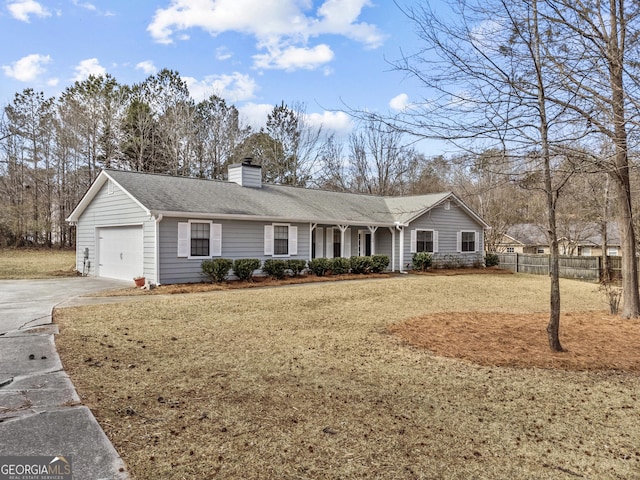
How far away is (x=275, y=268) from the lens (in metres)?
15.4

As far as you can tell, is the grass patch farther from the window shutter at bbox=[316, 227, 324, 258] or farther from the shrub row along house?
the window shutter at bbox=[316, 227, 324, 258]

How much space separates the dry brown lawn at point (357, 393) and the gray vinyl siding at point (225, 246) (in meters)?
4.71

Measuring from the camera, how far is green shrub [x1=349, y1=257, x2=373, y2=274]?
58.9 feet

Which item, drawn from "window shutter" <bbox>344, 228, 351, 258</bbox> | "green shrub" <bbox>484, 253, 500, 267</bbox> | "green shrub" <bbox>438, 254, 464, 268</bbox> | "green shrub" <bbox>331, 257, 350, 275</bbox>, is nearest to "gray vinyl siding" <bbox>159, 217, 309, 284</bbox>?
"green shrub" <bbox>331, 257, 350, 275</bbox>

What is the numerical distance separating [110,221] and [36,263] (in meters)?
8.79

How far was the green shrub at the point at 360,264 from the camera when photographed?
1795cm

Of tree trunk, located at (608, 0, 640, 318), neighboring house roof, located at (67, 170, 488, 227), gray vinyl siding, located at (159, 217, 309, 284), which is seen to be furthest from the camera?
neighboring house roof, located at (67, 170, 488, 227)

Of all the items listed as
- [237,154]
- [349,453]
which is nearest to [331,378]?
[349,453]

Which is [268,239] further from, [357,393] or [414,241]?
[357,393]

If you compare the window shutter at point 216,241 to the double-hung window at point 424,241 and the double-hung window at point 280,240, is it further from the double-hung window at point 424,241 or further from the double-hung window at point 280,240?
the double-hung window at point 424,241

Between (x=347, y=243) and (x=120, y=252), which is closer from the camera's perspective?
(x=120, y=252)


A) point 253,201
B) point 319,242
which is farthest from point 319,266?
point 253,201

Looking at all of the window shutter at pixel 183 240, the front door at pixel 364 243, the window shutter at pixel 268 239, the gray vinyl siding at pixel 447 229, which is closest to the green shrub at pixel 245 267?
the window shutter at pixel 268 239

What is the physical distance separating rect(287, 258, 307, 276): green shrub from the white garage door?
511cm
